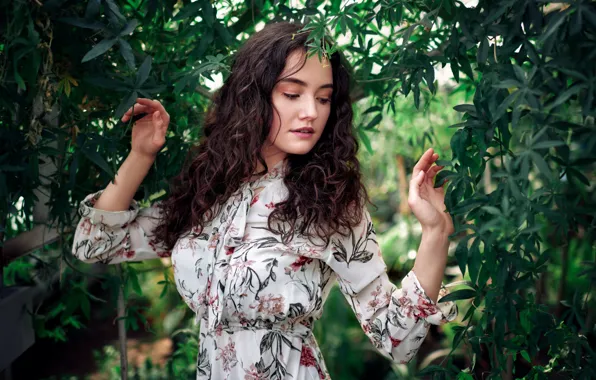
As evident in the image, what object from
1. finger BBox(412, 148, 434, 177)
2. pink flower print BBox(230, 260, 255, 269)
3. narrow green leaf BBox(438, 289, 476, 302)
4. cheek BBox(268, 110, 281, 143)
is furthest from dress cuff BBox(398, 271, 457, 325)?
cheek BBox(268, 110, 281, 143)

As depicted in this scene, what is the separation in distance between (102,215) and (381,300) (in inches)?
28.0

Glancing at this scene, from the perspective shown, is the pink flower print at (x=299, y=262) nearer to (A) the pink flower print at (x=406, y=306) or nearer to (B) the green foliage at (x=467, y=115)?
(A) the pink flower print at (x=406, y=306)

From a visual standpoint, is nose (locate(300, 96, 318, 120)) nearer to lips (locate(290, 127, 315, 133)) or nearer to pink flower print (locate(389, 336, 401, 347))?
lips (locate(290, 127, 315, 133))

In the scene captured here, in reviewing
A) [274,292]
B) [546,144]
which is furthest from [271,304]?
[546,144]

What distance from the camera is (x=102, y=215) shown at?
1.69 m

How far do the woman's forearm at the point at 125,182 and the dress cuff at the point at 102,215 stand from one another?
0.06 feet

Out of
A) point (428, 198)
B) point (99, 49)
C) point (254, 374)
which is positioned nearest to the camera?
point (99, 49)

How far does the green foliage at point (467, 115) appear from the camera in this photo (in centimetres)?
102

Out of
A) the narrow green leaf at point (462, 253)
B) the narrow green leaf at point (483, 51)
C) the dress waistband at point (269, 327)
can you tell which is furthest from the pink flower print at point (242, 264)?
the narrow green leaf at point (483, 51)

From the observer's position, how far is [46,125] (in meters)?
1.69

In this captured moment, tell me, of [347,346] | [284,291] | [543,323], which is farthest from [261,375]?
[347,346]

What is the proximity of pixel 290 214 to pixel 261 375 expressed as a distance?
367 millimetres

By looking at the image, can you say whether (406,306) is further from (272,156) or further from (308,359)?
(272,156)

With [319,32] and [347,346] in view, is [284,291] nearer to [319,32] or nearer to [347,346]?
[319,32]
